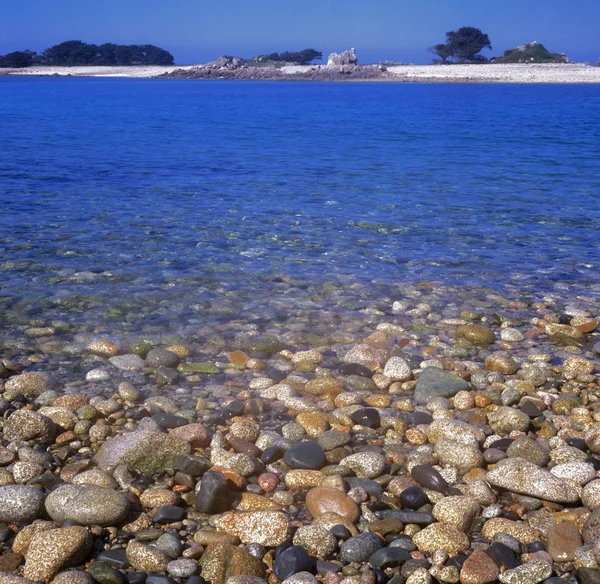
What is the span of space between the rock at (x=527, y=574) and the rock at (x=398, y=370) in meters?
2.76

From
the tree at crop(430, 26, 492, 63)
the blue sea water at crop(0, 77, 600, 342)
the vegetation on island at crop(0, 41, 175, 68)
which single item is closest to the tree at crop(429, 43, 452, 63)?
the tree at crop(430, 26, 492, 63)

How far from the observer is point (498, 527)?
416 cm

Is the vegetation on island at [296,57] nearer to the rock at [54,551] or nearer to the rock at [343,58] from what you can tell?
the rock at [343,58]

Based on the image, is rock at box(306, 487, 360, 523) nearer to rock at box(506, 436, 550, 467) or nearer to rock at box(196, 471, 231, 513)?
rock at box(196, 471, 231, 513)

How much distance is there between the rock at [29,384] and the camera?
6012mm

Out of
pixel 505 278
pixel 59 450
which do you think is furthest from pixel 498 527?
pixel 505 278

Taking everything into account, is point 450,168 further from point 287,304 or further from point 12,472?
point 12,472

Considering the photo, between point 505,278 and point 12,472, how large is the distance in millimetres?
6834

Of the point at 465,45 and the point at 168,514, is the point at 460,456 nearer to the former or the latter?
the point at 168,514

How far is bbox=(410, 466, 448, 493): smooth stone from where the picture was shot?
15.2 feet

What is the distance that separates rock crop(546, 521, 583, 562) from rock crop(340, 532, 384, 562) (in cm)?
95

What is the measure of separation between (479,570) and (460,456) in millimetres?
1225

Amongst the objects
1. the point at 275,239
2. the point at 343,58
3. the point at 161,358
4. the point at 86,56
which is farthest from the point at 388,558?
the point at 86,56

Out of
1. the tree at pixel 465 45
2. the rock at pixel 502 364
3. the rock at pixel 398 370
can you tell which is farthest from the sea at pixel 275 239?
the tree at pixel 465 45
